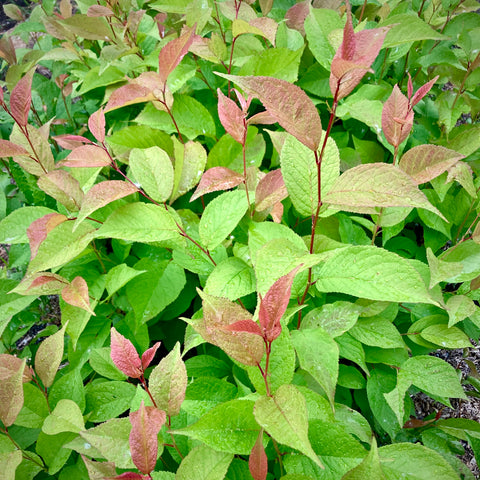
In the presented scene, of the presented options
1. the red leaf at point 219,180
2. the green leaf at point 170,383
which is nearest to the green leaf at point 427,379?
the green leaf at point 170,383

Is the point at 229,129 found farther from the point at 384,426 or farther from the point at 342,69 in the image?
the point at 384,426

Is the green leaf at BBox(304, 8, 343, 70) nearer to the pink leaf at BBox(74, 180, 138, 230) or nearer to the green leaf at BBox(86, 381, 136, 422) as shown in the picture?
the pink leaf at BBox(74, 180, 138, 230)

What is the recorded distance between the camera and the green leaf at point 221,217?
0.87 metres

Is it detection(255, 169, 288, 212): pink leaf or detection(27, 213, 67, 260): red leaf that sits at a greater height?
detection(255, 169, 288, 212): pink leaf

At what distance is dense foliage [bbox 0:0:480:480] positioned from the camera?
614 mm

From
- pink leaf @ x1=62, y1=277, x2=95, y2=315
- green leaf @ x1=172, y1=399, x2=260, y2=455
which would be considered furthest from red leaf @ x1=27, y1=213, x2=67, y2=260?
green leaf @ x1=172, y1=399, x2=260, y2=455

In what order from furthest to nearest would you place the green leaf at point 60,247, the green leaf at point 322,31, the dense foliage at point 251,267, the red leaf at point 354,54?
the green leaf at point 322,31 < the green leaf at point 60,247 < the dense foliage at point 251,267 < the red leaf at point 354,54

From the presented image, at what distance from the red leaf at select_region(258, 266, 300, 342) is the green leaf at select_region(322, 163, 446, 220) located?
6.8 inches

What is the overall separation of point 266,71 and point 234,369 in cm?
88

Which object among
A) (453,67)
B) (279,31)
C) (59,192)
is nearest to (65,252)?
(59,192)

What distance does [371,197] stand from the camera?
61 centimetres

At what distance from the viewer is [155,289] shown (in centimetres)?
98

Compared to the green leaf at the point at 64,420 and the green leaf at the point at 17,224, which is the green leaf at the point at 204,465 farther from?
the green leaf at the point at 17,224

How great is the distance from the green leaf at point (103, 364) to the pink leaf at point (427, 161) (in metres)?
0.81
